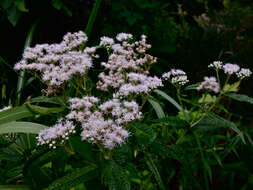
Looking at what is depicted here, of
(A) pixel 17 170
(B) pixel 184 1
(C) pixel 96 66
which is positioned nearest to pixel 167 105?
(C) pixel 96 66

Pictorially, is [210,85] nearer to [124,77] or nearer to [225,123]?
[225,123]

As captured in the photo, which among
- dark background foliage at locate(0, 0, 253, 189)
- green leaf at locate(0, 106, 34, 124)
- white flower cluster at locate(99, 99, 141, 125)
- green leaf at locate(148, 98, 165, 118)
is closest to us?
white flower cluster at locate(99, 99, 141, 125)

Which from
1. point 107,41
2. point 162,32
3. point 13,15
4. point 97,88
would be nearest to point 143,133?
point 97,88

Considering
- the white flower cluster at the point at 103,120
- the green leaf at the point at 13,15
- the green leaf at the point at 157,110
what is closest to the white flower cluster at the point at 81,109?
the white flower cluster at the point at 103,120

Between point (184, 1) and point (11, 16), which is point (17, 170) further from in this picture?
point (184, 1)

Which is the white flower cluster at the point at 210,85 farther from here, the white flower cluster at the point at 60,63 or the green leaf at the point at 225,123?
the white flower cluster at the point at 60,63

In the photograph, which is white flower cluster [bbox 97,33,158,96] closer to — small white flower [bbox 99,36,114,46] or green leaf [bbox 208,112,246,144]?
small white flower [bbox 99,36,114,46]

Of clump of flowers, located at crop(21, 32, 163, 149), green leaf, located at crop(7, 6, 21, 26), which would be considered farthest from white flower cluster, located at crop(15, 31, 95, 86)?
green leaf, located at crop(7, 6, 21, 26)
